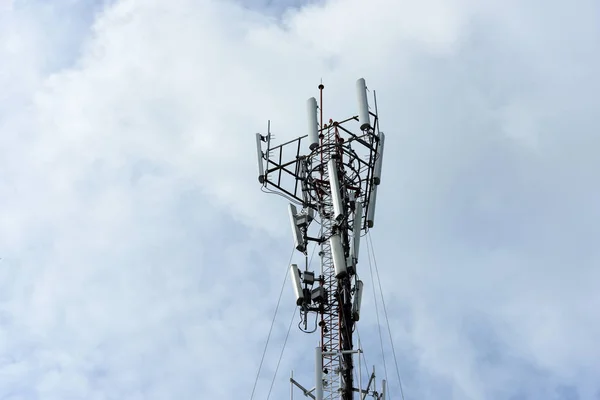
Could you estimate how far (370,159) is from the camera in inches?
1582

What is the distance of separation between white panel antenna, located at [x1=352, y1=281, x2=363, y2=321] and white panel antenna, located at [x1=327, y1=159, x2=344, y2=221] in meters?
3.23

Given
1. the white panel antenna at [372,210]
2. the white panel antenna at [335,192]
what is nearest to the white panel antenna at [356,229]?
the white panel antenna at [372,210]

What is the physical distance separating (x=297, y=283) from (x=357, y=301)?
2.85 m

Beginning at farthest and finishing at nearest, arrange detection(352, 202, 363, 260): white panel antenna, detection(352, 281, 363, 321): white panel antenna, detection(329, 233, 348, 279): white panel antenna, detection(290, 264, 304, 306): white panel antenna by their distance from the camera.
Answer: detection(352, 202, 363, 260): white panel antenna, detection(290, 264, 304, 306): white panel antenna, detection(352, 281, 363, 321): white panel antenna, detection(329, 233, 348, 279): white panel antenna

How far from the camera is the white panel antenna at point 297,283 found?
1480 inches

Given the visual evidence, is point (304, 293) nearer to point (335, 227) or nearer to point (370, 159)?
point (335, 227)

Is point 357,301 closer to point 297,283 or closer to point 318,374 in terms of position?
point 297,283

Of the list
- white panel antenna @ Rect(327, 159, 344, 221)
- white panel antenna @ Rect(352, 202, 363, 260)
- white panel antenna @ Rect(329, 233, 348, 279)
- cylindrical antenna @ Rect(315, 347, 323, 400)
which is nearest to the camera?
cylindrical antenna @ Rect(315, 347, 323, 400)

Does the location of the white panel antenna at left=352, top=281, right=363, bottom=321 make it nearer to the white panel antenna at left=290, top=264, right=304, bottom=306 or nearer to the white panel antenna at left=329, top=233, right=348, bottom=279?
the white panel antenna at left=329, top=233, right=348, bottom=279

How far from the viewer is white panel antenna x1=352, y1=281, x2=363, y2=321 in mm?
36969

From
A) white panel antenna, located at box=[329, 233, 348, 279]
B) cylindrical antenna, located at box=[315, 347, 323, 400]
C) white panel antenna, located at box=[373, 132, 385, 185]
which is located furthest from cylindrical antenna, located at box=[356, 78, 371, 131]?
cylindrical antenna, located at box=[315, 347, 323, 400]

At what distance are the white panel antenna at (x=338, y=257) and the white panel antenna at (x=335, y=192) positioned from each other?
1.04 meters

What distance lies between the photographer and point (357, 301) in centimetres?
3731

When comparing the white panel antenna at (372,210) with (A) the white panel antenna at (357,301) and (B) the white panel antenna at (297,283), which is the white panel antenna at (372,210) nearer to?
(A) the white panel antenna at (357,301)
